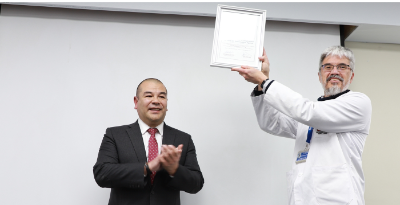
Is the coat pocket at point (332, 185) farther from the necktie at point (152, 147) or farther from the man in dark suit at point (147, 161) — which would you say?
the necktie at point (152, 147)

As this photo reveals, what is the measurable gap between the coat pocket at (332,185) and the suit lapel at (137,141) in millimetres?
1024

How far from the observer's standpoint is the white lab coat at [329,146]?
6.93 feet

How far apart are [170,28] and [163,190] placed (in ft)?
4.96

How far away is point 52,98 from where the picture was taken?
3025 millimetres

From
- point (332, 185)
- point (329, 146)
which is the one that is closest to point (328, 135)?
point (329, 146)

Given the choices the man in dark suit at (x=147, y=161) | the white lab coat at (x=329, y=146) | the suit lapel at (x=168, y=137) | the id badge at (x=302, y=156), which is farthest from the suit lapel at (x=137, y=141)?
the id badge at (x=302, y=156)

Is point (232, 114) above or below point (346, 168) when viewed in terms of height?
above

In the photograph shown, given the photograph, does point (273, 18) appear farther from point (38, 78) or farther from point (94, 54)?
point (38, 78)

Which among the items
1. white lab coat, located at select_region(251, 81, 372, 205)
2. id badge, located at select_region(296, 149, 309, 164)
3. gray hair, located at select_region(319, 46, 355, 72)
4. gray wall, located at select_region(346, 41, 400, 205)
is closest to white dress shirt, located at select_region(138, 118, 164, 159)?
white lab coat, located at select_region(251, 81, 372, 205)

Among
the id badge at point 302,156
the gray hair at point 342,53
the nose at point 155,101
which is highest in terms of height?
the gray hair at point 342,53

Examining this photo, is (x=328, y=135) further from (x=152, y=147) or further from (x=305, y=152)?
(x=152, y=147)

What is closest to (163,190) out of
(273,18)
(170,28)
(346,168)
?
(346,168)

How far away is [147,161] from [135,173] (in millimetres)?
222

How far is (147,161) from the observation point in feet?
7.55
